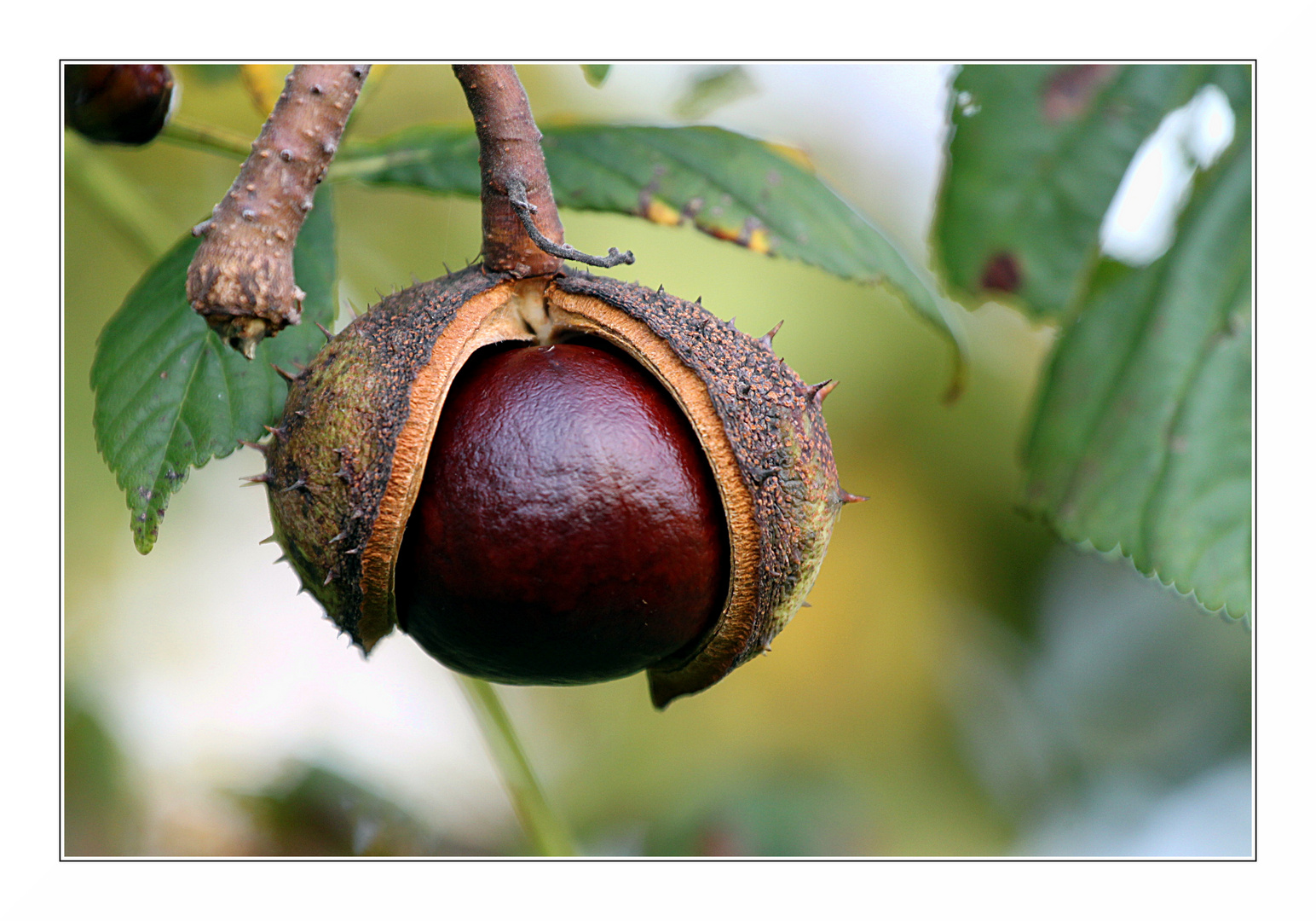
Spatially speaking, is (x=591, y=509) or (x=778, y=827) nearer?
(x=591, y=509)

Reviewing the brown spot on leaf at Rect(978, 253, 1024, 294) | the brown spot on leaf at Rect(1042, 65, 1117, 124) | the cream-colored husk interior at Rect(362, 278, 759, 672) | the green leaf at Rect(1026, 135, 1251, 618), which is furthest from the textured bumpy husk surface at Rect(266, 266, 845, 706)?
the brown spot on leaf at Rect(1042, 65, 1117, 124)

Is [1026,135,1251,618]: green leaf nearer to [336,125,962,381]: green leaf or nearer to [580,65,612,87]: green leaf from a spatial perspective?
[336,125,962,381]: green leaf

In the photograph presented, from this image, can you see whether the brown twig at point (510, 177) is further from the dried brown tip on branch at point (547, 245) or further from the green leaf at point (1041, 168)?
the green leaf at point (1041, 168)

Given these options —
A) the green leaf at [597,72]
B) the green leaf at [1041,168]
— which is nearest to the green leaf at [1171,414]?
the green leaf at [1041,168]

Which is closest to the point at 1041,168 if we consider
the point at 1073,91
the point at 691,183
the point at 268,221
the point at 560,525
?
the point at 1073,91
